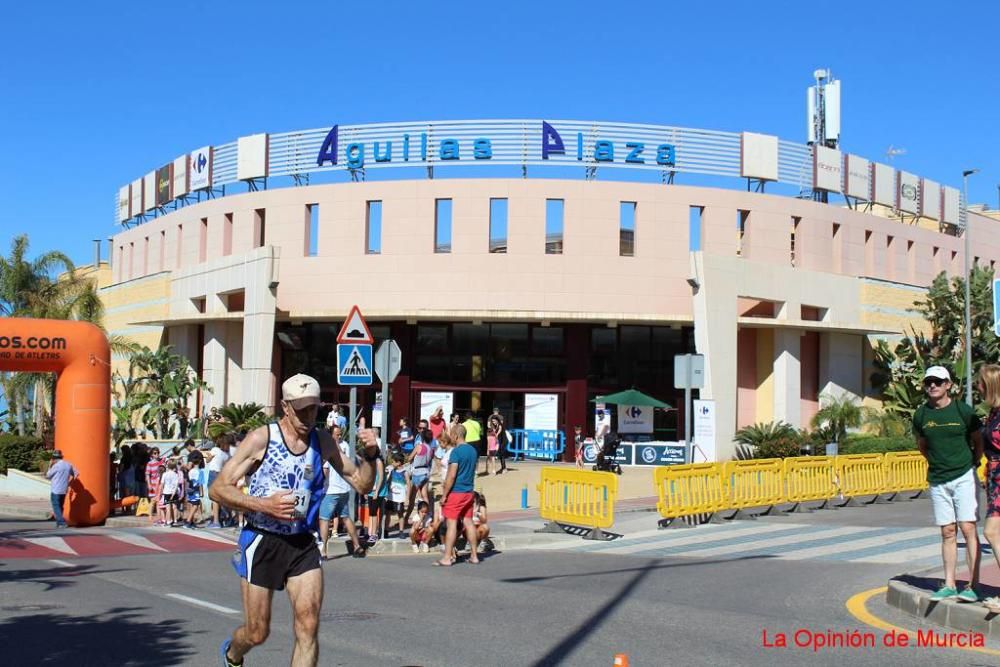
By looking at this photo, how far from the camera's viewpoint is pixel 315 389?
5.73m

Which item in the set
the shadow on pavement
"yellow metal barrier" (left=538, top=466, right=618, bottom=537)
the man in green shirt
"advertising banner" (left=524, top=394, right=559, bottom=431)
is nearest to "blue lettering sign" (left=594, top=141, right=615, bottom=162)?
"advertising banner" (left=524, top=394, right=559, bottom=431)

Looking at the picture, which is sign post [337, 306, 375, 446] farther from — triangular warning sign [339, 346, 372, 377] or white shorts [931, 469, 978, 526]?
white shorts [931, 469, 978, 526]

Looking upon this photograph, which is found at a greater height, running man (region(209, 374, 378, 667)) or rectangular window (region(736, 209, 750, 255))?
rectangular window (region(736, 209, 750, 255))

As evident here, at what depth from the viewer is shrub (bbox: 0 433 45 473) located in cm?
3466

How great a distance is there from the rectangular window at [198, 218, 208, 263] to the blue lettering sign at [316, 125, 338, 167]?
22.9 ft

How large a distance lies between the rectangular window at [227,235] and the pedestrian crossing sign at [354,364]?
26624 millimetres

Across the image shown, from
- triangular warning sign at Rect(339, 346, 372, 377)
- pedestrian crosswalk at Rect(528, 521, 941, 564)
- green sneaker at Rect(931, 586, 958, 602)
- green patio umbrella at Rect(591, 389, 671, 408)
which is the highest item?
triangular warning sign at Rect(339, 346, 372, 377)

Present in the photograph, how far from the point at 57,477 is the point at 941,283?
32650mm

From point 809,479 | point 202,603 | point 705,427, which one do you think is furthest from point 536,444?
point 202,603

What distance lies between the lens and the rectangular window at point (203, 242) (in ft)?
136

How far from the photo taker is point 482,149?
35625mm

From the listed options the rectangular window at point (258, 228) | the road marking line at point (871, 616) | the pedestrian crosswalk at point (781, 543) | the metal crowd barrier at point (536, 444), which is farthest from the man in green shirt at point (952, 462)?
the rectangular window at point (258, 228)

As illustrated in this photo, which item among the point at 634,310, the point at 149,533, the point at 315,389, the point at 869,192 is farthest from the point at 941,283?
the point at 315,389

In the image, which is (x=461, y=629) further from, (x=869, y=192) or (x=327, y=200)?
(x=869, y=192)
